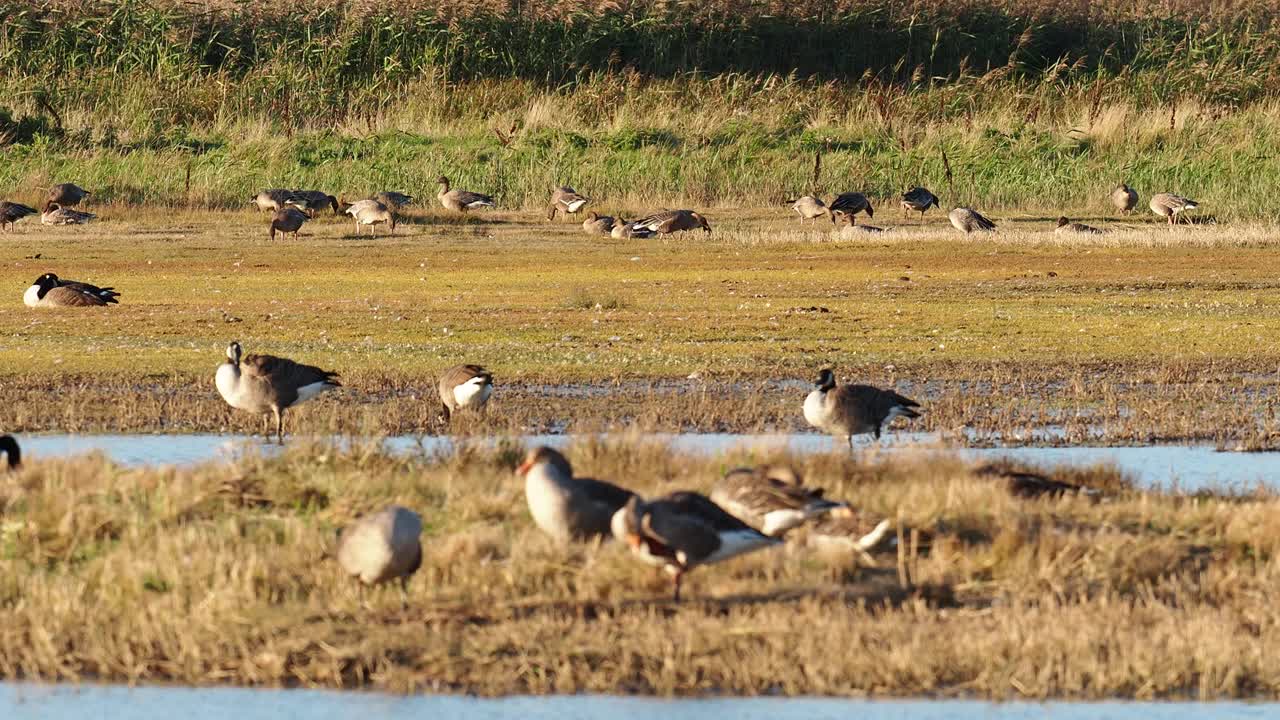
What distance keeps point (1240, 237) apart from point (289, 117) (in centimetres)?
2070

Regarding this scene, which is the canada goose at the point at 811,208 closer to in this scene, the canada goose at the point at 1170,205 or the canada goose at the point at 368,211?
the canada goose at the point at 1170,205

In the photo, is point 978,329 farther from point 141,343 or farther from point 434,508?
point 434,508

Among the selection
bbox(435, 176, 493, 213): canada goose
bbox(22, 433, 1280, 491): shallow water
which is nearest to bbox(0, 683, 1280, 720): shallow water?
bbox(22, 433, 1280, 491): shallow water

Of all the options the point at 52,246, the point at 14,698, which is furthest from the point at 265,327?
the point at 14,698

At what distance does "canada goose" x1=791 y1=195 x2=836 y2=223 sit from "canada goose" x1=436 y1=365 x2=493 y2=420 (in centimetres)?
2130

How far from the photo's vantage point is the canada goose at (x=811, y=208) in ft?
120

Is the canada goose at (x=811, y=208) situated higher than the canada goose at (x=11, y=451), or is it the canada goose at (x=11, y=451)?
the canada goose at (x=11, y=451)

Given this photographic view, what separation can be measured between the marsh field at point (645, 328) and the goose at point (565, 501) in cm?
12

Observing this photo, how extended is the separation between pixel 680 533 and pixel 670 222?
84.5 ft

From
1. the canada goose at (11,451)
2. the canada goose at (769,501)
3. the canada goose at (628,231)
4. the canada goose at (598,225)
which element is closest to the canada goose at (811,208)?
the canada goose at (628,231)

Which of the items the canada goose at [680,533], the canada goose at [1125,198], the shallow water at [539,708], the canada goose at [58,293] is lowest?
the canada goose at [1125,198]

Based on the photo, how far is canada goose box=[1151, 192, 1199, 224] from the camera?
122 ft

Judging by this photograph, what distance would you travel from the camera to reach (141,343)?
22.1 m

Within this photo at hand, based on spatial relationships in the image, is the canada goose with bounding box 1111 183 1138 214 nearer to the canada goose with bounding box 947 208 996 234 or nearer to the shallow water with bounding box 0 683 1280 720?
the canada goose with bounding box 947 208 996 234
